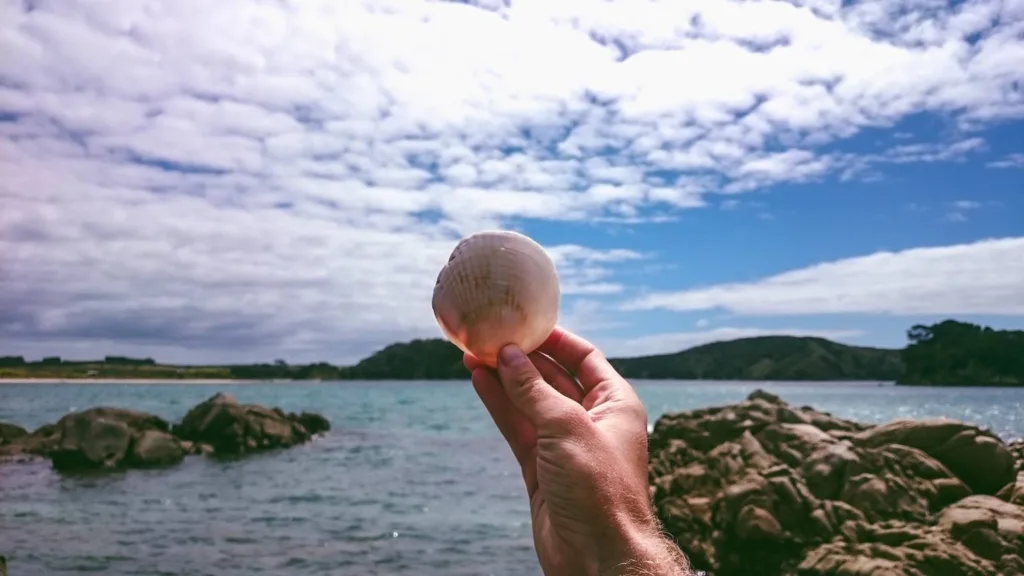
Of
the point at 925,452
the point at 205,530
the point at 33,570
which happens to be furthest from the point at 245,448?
the point at 925,452

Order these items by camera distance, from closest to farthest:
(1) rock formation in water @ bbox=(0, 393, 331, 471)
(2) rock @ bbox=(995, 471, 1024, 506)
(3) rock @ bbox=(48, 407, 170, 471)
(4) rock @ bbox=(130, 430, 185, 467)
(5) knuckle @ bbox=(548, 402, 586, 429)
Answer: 1. (5) knuckle @ bbox=(548, 402, 586, 429)
2. (2) rock @ bbox=(995, 471, 1024, 506)
3. (3) rock @ bbox=(48, 407, 170, 471)
4. (1) rock formation in water @ bbox=(0, 393, 331, 471)
5. (4) rock @ bbox=(130, 430, 185, 467)

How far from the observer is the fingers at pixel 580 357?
3043mm

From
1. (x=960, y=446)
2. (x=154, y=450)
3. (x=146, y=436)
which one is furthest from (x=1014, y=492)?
(x=146, y=436)

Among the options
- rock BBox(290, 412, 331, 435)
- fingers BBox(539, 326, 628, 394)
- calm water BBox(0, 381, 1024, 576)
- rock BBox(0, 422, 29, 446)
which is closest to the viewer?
fingers BBox(539, 326, 628, 394)

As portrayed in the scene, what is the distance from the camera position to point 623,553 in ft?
7.57

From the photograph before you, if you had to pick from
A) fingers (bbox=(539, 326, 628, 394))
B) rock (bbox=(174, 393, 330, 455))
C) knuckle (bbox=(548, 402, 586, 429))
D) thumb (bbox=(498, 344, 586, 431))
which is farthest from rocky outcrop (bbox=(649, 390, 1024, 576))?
rock (bbox=(174, 393, 330, 455))

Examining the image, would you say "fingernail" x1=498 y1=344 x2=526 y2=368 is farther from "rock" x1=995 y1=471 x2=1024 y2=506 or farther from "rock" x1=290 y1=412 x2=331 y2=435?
"rock" x1=290 y1=412 x2=331 y2=435

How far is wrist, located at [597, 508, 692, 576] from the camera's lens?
88.9 inches

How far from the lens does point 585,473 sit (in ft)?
8.00

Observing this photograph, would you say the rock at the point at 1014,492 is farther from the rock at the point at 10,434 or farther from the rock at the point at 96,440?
the rock at the point at 10,434

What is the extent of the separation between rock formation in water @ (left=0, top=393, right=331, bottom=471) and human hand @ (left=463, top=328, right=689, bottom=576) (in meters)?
31.5

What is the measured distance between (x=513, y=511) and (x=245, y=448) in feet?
63.5

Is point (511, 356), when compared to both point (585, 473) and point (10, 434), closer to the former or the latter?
point (585, 473)

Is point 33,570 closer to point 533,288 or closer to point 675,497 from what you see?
point 675,497
